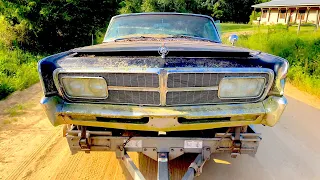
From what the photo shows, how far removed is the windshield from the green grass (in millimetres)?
3737

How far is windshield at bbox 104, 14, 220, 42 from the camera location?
13.1 feet

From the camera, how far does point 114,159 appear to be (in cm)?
363

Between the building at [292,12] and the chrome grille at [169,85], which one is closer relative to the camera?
the chrome grille at [169,85]

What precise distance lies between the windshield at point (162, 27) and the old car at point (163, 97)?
55.5 inches

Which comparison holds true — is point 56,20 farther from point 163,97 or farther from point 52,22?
point 163,97

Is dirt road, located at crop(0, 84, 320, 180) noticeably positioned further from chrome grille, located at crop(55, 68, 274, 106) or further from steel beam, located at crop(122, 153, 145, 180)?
chrome grille, located at crop(55, 68, 274, 106)

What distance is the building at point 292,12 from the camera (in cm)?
2706

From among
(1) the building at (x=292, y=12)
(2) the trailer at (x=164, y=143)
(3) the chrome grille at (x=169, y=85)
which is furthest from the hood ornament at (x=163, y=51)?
(1) the building at (x=292, y=12)

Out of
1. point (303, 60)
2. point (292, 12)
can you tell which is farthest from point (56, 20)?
point (292, 12)

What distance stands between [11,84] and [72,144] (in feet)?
16.6

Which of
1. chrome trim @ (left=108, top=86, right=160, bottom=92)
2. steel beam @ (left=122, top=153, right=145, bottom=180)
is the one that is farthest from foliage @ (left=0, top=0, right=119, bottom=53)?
steel beam @ (left=122, top=153, right=145, bottom=180)

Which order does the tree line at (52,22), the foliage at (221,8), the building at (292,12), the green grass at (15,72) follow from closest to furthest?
the green grass at (15,72) < the tree line at (52,22) < the building at (292,12) < the foliage at (221,8)

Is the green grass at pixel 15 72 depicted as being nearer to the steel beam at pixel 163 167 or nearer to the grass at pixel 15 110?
the grass at pixel 15 110

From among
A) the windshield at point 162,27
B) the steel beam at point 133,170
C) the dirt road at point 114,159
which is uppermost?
the windshield at point 162,27
